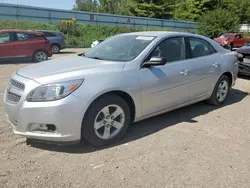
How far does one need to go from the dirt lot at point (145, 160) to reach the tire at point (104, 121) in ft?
0.46

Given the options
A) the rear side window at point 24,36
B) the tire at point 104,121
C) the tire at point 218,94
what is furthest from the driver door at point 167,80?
the rear side window at point 24,36

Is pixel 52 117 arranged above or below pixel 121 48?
below

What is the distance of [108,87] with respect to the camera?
3.39 metres

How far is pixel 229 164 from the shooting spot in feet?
10.4

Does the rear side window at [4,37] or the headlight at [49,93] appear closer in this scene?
the headlight at [49,93]

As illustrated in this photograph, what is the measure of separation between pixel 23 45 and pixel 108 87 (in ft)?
32.7

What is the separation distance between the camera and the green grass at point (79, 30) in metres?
21.7

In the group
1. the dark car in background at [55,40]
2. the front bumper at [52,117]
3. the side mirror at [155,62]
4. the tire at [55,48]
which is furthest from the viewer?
the tire at [55,48]

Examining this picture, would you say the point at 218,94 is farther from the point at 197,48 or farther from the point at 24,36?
the point at 24,36

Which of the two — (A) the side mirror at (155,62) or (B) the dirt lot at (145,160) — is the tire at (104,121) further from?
(A) the side mirror at (155,62)

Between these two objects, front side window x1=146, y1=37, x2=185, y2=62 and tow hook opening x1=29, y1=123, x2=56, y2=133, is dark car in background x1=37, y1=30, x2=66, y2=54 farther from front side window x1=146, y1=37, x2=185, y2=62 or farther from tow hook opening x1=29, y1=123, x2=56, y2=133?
tow hook opening x1=29, y1=123, x2=56, y2=133

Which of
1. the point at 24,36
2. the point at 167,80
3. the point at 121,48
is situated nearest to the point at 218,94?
the point at 167,80

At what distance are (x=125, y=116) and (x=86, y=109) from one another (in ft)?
2.21

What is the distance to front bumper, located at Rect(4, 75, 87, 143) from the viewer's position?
3.07m
